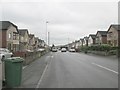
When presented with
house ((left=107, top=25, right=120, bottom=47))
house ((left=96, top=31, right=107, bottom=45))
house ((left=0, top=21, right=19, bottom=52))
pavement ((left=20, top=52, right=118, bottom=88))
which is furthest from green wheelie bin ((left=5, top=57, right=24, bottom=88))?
house ((left=96, top=31, right=107, bottom=45))

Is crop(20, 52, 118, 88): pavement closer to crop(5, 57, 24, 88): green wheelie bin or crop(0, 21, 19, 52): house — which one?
crop(5, 57, 24, 88): green wheelie bin

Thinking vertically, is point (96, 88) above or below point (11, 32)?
below

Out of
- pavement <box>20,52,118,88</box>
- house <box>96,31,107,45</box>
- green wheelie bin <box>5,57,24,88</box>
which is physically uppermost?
house <box>96,31,107,45</box>

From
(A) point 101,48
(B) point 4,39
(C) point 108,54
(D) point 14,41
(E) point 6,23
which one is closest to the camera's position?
(C) point 108,54

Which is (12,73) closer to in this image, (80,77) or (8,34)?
(80,77)

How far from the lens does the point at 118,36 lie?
2835 inches

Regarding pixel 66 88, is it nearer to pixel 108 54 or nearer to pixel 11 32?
pixel 108 54

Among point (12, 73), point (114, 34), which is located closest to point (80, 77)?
point (12, 73)

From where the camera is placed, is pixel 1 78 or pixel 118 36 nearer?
pixel 1 78

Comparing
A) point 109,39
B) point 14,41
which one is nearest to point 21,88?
point 14,41

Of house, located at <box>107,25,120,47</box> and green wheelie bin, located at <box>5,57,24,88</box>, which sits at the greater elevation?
house, located at <box>107,25,120,47</box>

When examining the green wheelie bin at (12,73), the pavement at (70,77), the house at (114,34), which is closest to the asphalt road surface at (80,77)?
the pavement at (70,77)

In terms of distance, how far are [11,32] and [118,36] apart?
100ft

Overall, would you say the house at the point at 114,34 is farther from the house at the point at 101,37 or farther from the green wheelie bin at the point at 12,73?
the green wheelie bin at the point at 12,73
